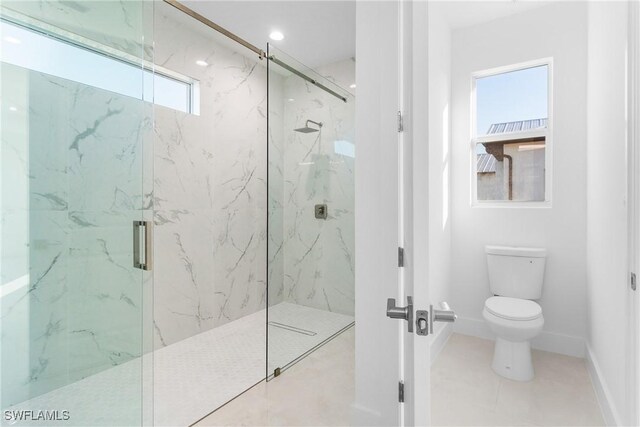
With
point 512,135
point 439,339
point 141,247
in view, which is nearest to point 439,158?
point 512,135

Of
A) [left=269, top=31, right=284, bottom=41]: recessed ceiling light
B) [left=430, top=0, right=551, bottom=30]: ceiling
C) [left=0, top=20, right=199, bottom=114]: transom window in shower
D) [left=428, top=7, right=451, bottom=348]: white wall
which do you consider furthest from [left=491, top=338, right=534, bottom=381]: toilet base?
[left=269, top=31, right=284, bottom=41]: recessed ceiling light

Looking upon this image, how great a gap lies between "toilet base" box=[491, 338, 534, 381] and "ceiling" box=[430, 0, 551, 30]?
8.12 ft

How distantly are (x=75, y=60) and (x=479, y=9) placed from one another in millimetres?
2722

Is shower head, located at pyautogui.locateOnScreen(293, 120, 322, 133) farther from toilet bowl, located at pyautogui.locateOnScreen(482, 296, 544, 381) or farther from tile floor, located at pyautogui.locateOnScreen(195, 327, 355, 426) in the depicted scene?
toilet bowl, located at pyautogui.locateOnScreen(482, 296, 544, 381)

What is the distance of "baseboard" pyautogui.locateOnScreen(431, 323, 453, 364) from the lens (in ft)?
7.70

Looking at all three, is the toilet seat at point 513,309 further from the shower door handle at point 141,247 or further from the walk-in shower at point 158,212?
the shower door handle at point 141,247

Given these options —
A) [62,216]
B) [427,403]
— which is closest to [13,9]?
[62,216]

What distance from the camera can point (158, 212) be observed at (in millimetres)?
2430

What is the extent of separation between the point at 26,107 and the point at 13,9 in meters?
0.35

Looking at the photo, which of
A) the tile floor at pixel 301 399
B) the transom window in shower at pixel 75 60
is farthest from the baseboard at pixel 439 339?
the transom window in shower at pixel 75 60

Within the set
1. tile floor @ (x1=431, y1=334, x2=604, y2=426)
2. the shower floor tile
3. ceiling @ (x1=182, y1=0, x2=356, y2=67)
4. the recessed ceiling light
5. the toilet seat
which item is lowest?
tile floor @ (x1=431, y1=334, x2=604, y2=426)

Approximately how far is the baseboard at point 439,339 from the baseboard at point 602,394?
91 cm

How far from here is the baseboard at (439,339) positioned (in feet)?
7.70

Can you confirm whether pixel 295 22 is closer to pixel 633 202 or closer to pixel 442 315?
pixel 633 202
